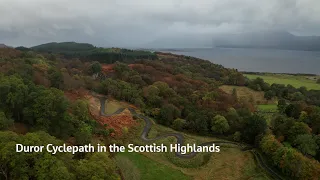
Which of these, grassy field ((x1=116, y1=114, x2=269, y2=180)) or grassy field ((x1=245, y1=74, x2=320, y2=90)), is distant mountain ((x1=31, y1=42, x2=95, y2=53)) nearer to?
grassy field ((x1=245, y1=74, x2=320, y2=90))

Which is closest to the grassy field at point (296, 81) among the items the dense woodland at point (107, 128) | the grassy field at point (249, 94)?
the grassy field at point (249, 94)

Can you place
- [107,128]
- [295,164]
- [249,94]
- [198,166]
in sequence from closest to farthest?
[295,164], [198,166], [107,128], [249,94]

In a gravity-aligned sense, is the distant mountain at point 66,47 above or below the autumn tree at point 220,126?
above

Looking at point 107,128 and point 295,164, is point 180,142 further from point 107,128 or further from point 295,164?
point 295,164

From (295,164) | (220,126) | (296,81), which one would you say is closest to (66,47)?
(296,81)

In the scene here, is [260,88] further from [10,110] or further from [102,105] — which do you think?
[10,110]

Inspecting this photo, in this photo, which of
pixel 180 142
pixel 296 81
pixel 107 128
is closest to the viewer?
pixel 180 142

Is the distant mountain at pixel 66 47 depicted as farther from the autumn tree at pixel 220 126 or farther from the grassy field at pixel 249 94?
the autumn tree at pixel 220 126

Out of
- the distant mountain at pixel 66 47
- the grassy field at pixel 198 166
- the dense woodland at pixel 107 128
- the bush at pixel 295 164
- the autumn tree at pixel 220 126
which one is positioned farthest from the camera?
the distant mountain at pixel 66 47
